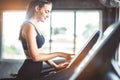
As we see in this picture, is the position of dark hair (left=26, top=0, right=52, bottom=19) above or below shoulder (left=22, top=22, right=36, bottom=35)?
above

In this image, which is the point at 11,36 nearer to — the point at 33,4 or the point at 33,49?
the point at 33,4

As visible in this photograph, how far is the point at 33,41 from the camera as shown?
1.41 metres

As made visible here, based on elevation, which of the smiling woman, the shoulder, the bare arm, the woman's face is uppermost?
the woman's face

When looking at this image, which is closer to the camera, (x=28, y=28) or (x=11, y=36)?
(x=28, y=28)

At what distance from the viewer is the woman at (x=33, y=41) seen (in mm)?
1365

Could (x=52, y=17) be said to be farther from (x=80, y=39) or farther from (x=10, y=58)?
(x=10, y=58)

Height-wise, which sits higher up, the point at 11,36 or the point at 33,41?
the point at 33,41

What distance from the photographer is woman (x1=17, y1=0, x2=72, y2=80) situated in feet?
4.48

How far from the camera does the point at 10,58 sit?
259 inches

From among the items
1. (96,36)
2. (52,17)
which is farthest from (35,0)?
(52,17)

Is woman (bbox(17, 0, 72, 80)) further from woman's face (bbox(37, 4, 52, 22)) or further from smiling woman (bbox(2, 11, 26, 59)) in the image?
smiling woman (bbox(2, 11, 26, 59))

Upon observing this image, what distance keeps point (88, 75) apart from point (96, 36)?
35 cm

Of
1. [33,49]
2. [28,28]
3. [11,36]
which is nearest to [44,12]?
[28,28]

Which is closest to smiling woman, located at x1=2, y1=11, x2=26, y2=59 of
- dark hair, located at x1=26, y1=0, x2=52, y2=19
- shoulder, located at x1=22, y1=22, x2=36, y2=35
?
dark hair, located at x1=26, y1=0, x2=52, y2=19
